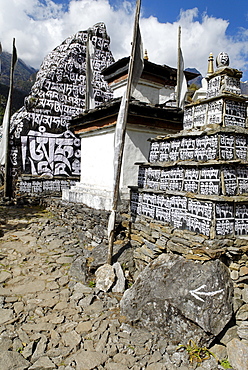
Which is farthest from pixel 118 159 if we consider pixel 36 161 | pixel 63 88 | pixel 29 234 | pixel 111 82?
pixel 63 88

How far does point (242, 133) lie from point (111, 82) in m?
7.95

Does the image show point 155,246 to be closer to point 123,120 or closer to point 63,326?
point 63,326

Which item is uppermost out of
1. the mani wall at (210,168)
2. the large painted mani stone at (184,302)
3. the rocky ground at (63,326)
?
the mani wall at (210,168)

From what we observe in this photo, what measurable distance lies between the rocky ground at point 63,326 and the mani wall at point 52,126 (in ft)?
22.3

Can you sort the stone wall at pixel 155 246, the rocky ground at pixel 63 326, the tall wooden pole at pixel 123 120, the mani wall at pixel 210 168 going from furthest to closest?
the tall wooden pole at pixel 123 120 → the mani wall at pixel 210 168 → the stone wall at pixel 155 246 → the rocky ground at pixel 63 326

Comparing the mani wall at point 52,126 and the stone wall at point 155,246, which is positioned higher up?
the mani wall at point 52,126

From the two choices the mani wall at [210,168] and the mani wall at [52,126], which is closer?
the mani wall at [210,168]

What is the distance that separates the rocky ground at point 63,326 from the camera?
3.44 m

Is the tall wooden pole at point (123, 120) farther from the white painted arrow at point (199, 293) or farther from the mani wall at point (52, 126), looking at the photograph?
the mani wall at point (52, 126)

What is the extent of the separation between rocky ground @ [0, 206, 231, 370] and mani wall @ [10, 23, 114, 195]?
267 inches

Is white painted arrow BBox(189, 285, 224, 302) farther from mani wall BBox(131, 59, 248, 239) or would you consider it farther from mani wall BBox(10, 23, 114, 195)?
mani wall BBox(10, 23, 114, 195)

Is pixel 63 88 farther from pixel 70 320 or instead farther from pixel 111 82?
pixel 70 320

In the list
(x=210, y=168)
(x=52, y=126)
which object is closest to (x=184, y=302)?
(x=210, y=168)

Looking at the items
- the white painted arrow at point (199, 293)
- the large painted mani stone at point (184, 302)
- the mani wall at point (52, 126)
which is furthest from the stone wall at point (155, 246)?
the mani wall at point (52, 126)
